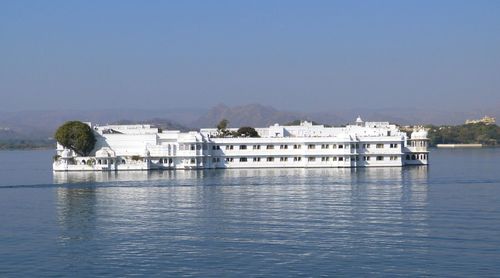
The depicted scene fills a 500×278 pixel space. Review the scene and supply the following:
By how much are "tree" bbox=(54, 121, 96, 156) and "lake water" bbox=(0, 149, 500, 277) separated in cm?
2421

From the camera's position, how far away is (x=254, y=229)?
34094 millimetres

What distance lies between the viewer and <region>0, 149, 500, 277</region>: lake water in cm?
2661

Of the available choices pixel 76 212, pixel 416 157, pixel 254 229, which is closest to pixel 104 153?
pixel 416 157

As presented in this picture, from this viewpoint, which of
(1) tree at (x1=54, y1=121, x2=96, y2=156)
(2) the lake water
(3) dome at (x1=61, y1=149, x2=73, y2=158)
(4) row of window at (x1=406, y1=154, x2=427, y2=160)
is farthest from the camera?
(4) row of window at (x1=406, y1=154, x2=427, y2=160)

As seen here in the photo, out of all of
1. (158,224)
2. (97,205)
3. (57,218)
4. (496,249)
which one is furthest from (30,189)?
(496,249)

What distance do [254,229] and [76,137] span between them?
51913mm

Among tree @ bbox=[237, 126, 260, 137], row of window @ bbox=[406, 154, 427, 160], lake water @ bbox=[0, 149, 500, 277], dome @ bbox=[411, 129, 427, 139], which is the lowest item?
lake water @ bbox=[0, 149, 500, 277]

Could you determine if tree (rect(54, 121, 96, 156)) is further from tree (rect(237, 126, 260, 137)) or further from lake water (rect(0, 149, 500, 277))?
lake water (rect(0, 149, 500, 277))

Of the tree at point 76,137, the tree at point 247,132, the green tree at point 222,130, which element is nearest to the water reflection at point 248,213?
the tree at point 76,137

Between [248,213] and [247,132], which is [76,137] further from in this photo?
[248,213]

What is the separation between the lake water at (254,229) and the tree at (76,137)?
953 inches

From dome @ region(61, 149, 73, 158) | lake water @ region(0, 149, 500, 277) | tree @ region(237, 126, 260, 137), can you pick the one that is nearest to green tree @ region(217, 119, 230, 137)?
tree @ region(237, 126, 260, 137)

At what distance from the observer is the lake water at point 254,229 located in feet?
87.3

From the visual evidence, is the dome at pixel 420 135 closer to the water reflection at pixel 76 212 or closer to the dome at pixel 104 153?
the dome at pixel 104 153
